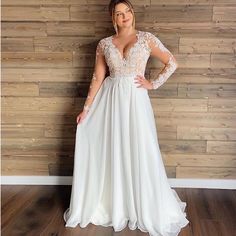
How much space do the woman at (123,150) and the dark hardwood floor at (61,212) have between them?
0.28 ft

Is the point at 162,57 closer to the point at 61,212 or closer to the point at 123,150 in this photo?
the point at 123,150

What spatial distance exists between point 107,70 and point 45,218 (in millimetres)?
1220

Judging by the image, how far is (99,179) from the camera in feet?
7.52

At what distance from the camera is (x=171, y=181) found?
2.82m

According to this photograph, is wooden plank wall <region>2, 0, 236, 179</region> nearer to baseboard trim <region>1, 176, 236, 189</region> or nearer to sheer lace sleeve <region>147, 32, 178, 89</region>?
baseboard trim <region>1, 176, 236, 189</region>

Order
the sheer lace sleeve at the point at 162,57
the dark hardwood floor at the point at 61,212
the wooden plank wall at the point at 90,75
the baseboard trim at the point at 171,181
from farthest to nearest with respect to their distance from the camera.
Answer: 1. the baseboard trim at the point at 171,181
2. the wooden plank wall at the point at 90,75
3. the sheer lace sleeve at the point at 162,57
4. the dark hardwood floor at the point at 61,212

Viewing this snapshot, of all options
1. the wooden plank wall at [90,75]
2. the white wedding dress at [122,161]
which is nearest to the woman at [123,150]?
the white wedding dress at [122,161]

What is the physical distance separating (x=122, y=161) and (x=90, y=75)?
34.3 inches

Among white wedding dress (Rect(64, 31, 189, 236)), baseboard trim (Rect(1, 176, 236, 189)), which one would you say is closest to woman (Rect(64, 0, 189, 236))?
white wedding dress (Rect(64, 31, 189, 236))

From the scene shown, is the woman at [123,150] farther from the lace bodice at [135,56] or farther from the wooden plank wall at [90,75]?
the wooden plank wall at [90,75]

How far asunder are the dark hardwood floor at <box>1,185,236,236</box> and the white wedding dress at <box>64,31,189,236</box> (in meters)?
0.08

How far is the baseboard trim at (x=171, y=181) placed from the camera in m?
2.79

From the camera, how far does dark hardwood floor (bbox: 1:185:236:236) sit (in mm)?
2158

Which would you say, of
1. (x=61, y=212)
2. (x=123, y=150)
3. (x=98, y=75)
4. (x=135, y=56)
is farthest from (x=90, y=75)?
(x=61, y=212)
